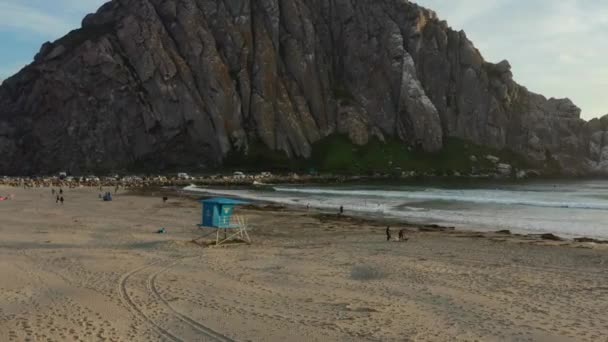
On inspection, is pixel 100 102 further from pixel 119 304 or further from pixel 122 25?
pixel 119 304

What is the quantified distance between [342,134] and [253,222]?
141899 mm

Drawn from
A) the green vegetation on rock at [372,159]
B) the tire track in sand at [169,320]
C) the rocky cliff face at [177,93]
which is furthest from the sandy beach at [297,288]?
the green vegetation on rock at [372,159]

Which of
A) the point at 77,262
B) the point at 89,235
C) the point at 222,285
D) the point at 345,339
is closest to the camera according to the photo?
the point at 345,339

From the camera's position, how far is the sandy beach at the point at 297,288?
49.4 ft

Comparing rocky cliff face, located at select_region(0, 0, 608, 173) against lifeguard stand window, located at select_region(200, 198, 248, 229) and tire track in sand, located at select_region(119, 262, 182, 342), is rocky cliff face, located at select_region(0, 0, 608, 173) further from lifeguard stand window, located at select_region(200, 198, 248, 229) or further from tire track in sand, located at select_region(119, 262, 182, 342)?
tire track in sand, located at select_region(119, 262, 182, 342)

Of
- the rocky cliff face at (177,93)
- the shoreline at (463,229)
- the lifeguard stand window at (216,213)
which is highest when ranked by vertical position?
the rocky cliff face at (177,93)

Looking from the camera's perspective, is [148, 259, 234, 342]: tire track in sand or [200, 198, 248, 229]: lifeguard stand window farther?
[200, 198, 248, 229]: lifeguard stand window

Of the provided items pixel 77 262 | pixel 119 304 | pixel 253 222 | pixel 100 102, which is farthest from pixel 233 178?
pixel 119 304

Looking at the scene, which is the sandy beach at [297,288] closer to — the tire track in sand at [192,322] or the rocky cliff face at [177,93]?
the tire track in sand at [192,322]

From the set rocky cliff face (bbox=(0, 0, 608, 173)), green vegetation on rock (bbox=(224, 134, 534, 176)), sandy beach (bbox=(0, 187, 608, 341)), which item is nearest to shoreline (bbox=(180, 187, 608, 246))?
sandy beach (bbox=(0, 187, 608, 341))

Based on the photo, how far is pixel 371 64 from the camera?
199250 millimetres

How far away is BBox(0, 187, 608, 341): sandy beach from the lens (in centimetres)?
1507

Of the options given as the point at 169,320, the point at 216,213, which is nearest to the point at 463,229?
the point at 216,213

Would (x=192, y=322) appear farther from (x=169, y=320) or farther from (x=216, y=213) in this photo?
(x=216, y=213)
